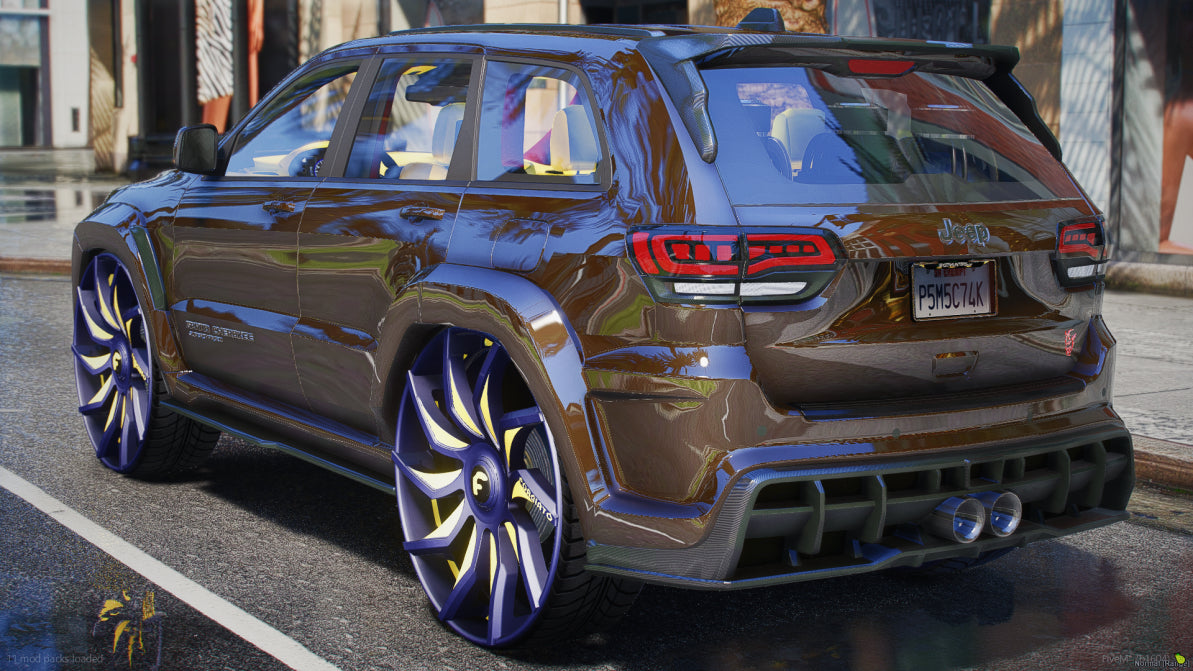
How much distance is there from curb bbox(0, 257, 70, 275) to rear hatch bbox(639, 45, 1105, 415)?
39.5 feet

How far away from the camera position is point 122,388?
20.3ft

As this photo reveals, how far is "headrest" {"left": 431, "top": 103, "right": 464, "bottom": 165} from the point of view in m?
4.51

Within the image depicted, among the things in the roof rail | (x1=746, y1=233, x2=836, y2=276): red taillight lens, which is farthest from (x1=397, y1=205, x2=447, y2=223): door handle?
(x1=746, y1=233, x2=836, y2=276): red taillight lens

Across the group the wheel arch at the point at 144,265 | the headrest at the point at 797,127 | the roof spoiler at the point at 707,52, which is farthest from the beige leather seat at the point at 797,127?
the wheel arch at the point at 144,265

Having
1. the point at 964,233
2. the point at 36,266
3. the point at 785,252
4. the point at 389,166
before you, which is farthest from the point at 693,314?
the point at 36,266

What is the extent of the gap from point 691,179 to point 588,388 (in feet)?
2.00

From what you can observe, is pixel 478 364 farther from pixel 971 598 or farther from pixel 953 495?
pixel 971 598

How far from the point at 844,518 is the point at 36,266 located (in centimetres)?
1276

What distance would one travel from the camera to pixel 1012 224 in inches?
155

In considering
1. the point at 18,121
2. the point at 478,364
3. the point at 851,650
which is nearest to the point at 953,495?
the point at 851,650

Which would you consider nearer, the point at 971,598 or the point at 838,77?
the point at 838,77

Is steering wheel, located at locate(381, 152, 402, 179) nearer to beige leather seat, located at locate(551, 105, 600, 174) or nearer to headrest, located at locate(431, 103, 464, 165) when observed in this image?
headrest, located at locate(431, 103, 464, 165)

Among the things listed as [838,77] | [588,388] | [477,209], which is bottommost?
[588,388]

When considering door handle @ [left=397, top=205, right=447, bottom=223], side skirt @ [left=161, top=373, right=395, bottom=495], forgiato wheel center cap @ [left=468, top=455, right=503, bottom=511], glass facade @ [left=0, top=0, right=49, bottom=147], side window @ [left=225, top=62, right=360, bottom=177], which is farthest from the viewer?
glass facade @ [left=0, top=0, right=49, bottom=147]
